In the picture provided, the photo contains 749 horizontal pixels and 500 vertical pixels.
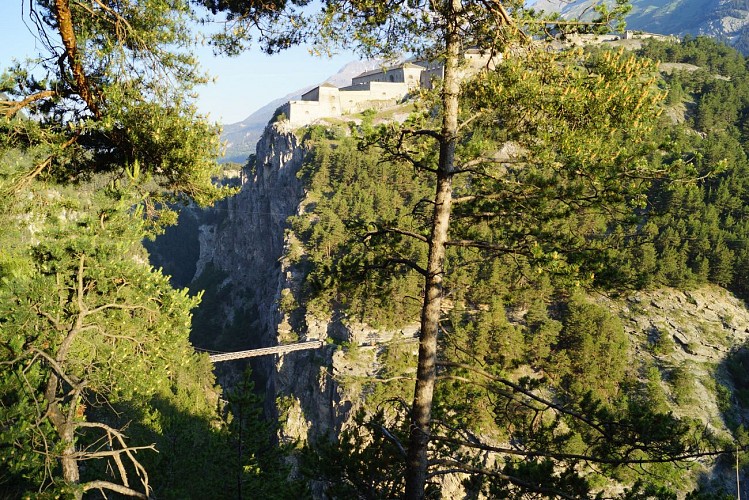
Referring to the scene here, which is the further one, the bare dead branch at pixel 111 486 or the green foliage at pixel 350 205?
the green foliage at pixel 350 205

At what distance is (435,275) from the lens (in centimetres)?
599

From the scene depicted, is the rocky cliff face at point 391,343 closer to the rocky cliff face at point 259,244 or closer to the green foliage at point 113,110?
the rocky cliff face at point 259,244

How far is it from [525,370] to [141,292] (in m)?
30.2

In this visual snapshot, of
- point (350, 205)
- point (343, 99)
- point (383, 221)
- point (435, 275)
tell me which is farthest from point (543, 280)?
point (343, 99)

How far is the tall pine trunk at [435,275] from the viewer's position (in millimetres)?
5801

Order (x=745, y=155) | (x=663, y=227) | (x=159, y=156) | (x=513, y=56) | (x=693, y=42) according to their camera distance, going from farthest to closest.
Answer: (x=693, y=42), (x=745, y=155), (x=663, y=227), (x=159, y=156), (x=513, y=56)

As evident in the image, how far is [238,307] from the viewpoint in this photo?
7831cm

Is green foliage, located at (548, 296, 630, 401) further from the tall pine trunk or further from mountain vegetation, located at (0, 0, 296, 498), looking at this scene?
mountain vegetation, located at (0, 0, 296, 498)

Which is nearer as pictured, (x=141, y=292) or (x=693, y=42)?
(x=141, y=292)

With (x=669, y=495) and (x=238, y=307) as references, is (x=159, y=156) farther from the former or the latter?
(x=238, y=307)

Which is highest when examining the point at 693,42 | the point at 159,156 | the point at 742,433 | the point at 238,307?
the point at 693,42

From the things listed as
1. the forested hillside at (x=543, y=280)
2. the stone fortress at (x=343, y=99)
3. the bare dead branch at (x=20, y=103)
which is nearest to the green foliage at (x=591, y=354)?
the forested hillside at (x=543, y=280)

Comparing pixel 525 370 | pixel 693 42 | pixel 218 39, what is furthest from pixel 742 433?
pixel 693 42

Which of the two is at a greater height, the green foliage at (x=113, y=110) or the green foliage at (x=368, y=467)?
the green foliage at (x=113, y=110)
